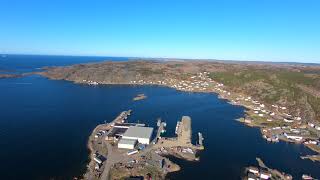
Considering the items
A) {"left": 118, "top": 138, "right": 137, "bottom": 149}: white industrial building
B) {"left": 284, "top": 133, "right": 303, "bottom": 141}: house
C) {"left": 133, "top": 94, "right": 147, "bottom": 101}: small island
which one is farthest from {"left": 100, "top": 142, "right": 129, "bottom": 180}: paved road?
{"left": 133, "top": 94, "right": 147, "bottom": 101}: small island

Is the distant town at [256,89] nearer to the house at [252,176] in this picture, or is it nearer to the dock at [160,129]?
the dock at [160,129]

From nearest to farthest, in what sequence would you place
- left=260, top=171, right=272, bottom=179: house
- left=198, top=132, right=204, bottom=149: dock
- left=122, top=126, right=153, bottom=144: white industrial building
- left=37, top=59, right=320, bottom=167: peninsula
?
left=260, top=171, right=272, bottom=179: house < left=122, top=126, right=153, bottom=144: white industrial building < left=198, top=132, right=204, bottom=149: dock < left=37, top=59, right=320, bottom=167: peninsula

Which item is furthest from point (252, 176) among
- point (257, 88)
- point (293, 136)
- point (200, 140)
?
point (257, 88)

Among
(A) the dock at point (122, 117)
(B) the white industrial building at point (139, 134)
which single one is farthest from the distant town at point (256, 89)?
(A) the dock at point (122, 117)

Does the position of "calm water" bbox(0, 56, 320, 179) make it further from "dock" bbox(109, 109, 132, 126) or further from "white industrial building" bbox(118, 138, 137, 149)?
"white industrial building" bbox(118, 138, 137, 149)

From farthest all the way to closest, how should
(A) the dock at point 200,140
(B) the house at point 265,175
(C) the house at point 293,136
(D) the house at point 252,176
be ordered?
(C) the house at point 293,136, (A) the dock at point 200,140, (B) the house at point 265,175, (D) the house at point 252,176

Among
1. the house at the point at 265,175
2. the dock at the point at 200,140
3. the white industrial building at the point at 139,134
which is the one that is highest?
the white industrial building at the point at 139,134
